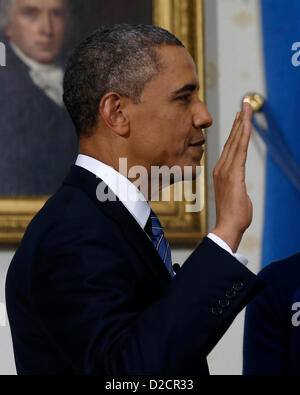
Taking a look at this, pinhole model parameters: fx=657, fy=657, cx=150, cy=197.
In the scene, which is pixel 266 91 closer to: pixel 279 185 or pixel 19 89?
pixel 279 185

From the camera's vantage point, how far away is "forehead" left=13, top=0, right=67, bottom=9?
7.13ft

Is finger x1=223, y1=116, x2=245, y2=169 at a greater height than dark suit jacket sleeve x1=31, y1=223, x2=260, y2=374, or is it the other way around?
finger x1=223, y1=116, x2=245, y2=169

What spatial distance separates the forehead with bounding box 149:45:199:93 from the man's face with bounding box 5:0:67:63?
1.11m

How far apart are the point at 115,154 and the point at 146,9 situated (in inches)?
48.3

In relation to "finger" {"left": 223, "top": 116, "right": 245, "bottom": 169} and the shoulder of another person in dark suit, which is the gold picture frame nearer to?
the shoulder of another person in dark suit

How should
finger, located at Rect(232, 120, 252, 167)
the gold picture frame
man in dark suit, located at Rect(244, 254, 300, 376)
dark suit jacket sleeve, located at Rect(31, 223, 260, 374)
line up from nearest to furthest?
1. dark suit jacket sleeve, located at Rect(31, 223, 260, 374)
2. finger, located at Rect(232, 120, 252, 167)
3. man in dark suit, located at Rect(244, 254, 300, 376)
4. the gold picture frame

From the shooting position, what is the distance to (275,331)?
150cm

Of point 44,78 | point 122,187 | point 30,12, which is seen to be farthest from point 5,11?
point 122,187

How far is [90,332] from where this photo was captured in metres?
0.93

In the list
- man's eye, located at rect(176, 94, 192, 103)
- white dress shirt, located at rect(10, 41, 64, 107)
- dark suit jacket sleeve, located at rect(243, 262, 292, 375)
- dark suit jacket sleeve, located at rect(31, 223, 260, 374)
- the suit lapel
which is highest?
white dress shirt, located at rect(10, 41, 64, 107)

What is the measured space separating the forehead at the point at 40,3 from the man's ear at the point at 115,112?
3.82 ft

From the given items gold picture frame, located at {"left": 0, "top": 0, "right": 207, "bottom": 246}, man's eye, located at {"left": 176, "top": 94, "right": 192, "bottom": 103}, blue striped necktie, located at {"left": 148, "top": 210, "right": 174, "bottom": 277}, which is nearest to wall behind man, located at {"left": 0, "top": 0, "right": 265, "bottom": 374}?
gold picture frame, located at {"left": 0, "top": 0, "right": 207, "bottom": 246}

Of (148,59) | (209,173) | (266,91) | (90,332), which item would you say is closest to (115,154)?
(148,59)

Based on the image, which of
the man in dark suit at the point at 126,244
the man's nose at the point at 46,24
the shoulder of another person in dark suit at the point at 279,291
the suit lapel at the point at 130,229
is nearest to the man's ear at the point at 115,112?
the man in dark suit at the point at 126,244
